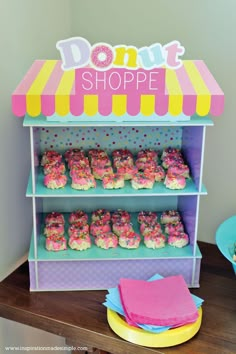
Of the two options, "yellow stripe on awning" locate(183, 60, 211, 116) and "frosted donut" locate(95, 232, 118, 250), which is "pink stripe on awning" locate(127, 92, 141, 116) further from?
"frosted donut" locate(95, 232, 118, 250)

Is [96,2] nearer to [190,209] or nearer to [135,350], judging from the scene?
[190,209]

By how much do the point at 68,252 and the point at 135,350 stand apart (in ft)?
1.27

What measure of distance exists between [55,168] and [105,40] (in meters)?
0.54

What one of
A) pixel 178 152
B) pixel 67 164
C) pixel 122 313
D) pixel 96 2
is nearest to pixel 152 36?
pixel 96 2

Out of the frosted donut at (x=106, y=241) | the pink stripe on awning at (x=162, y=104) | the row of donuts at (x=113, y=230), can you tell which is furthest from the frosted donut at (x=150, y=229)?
the pink stripe on awning at (x=162, y=104)

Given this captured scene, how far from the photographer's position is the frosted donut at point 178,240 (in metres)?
1.62

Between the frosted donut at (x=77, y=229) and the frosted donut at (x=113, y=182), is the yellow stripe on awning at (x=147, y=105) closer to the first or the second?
the frosted donut at (x=113, y=182)

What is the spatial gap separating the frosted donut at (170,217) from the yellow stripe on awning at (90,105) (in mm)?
531

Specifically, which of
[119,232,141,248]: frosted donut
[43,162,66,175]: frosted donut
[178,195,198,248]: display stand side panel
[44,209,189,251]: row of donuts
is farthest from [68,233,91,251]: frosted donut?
[178,195,198,248]: display stand side panel

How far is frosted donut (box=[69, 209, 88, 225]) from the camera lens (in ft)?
5.59

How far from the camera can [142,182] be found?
1548 mm

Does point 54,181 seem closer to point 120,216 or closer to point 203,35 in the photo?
point 120,216

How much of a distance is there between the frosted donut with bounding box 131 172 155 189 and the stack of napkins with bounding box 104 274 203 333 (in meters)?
0.28

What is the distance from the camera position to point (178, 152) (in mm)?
1745
